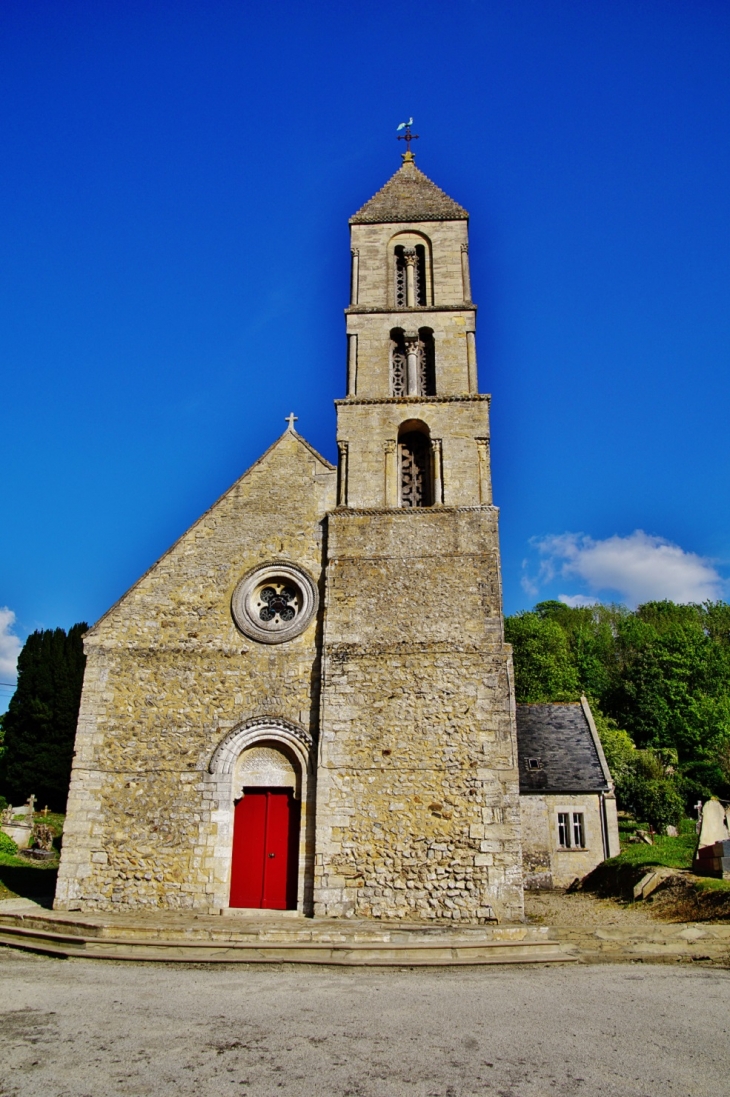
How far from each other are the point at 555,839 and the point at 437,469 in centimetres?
1388

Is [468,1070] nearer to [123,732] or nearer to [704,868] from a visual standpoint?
[123,732]

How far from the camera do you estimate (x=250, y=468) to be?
656 inches

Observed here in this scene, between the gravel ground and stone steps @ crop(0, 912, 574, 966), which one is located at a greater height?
stone steps @ crop(0, 912, 574, 966)

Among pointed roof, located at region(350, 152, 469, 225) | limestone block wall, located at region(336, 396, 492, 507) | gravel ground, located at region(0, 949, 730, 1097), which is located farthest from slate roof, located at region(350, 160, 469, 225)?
gravel ground, located at region(0, 949, 730, 1097)

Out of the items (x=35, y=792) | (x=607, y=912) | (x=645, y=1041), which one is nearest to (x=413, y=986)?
(x=645, y=1041)

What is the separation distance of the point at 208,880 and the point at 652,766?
96.6 ft

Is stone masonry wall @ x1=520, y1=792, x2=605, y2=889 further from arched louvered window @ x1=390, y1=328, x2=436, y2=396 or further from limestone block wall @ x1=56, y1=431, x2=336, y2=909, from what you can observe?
arched louvered window @ x1=390, y1=328, x2=436, y2=396

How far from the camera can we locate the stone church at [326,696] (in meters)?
13.4

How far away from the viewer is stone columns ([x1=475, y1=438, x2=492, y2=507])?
51.6ft

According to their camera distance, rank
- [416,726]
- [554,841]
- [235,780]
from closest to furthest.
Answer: [416,726]
[235,780]
[554,841]

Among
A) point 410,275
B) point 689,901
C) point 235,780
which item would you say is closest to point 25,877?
point 235,780

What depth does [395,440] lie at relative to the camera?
54.5ft

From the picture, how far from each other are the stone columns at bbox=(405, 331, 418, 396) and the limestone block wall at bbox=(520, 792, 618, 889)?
13.4m

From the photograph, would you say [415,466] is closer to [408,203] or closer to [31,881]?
[408,203]
